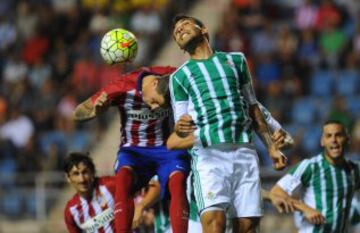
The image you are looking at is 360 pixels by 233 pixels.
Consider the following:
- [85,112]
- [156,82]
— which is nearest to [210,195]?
[156,82]

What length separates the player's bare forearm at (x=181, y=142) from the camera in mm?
10578

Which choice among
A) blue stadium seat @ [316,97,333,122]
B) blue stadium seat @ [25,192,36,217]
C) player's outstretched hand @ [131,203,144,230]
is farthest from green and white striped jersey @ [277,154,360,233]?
blue stadium seat @ [25,192,36,217]

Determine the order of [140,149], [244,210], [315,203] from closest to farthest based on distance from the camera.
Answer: [244,210], [140,149], [315,203]

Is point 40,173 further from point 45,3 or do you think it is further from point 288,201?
point 288,201

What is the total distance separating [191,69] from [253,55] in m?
10.9

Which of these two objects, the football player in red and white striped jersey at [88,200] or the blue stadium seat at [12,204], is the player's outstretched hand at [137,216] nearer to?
the football player in red and white striped jersey at [88,200]

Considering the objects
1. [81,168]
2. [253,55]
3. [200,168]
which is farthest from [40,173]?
[200,168]

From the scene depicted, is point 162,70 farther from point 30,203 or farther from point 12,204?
point 12,204

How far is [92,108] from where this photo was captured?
38.9 feet

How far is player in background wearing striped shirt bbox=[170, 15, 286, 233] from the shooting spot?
34.2 feet

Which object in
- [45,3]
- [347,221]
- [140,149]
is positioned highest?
[45,3]

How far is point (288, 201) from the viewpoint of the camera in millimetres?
A: 12375

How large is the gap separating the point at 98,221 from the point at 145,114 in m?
1.33

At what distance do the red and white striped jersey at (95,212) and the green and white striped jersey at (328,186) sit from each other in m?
1.68
